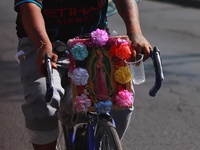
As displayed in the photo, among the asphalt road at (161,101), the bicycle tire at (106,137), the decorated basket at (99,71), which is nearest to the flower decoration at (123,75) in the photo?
the decorated basket at (99,71)

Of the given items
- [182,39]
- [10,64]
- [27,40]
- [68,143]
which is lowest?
[182,39]

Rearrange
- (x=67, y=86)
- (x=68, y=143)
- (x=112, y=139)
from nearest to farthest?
(x=112, y=139), (x=67, y=86), (x=68, y=143)

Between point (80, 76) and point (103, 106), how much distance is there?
190 millimetres

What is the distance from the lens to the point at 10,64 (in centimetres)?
705

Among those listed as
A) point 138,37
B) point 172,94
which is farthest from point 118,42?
point 172,94

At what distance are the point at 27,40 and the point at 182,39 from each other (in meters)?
6.13

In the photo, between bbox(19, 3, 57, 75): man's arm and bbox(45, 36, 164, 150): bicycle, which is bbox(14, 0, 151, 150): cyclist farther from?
bbox(45, 36, 164, 150): bicycle

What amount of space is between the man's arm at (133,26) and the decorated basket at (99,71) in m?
0.06

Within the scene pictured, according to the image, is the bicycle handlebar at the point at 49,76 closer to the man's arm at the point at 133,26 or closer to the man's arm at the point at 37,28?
the man's arm at the point at 37,28

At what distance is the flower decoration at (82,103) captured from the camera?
101 inches

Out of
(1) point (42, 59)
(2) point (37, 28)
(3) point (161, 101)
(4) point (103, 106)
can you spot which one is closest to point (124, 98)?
(4) point (103, 106)

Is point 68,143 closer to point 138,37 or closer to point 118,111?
point 118,111

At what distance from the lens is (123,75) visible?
2557 mm

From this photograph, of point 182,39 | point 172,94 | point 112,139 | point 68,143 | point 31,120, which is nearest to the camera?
point 112,139
